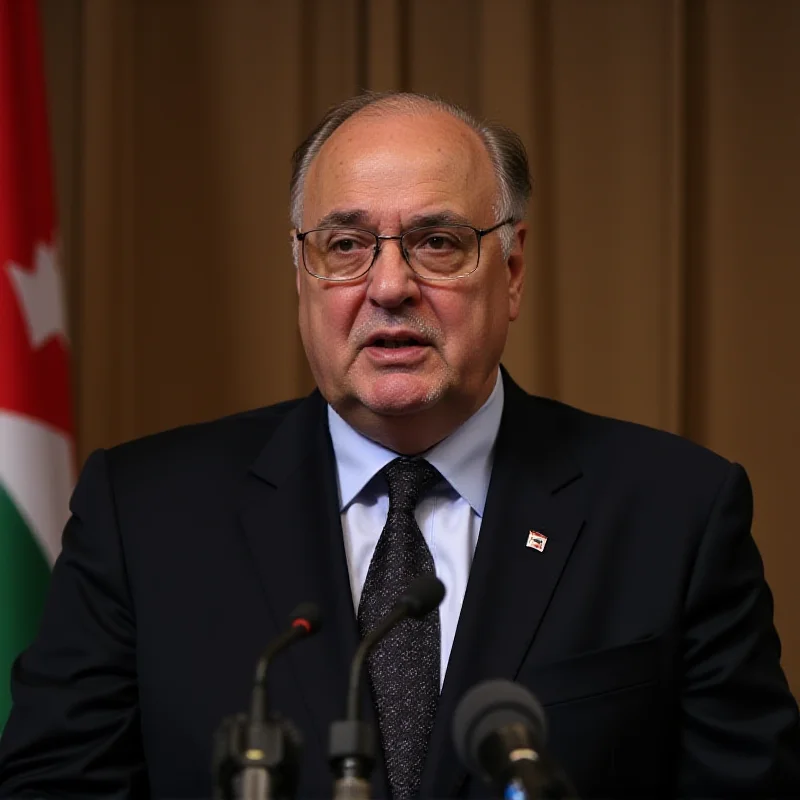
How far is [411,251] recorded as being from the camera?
1965 mm

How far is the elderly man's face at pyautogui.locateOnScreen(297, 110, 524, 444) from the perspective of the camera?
192cm

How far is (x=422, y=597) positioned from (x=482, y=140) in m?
1.09

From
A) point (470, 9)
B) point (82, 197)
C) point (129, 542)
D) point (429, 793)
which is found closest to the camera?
point (429, 793)

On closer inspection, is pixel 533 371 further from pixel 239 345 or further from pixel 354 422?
pixel 354 422

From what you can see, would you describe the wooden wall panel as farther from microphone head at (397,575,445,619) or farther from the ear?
microphone head at (397,575,445,619)

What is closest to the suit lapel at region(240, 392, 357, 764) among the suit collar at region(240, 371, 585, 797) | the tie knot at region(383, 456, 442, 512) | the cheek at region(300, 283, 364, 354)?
the suit collar at region(240, 371, 585, 797)

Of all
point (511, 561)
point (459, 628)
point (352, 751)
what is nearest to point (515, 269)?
point (511, 561)

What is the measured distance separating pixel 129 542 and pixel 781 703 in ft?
3.65

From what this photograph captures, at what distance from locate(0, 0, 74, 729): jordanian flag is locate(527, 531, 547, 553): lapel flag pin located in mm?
1117

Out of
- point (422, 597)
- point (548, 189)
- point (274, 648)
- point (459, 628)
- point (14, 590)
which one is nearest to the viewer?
point (274, 648)

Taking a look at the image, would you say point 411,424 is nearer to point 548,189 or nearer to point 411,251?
point 411,251

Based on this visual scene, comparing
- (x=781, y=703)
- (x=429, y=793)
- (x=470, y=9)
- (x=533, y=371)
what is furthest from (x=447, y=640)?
(x=470, y=9)

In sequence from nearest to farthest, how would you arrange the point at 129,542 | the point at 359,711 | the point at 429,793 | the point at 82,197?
the point at 359,711 < the point at 429,793 < the point at 129,542 < the point at 82,197

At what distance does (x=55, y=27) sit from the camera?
322 cm
